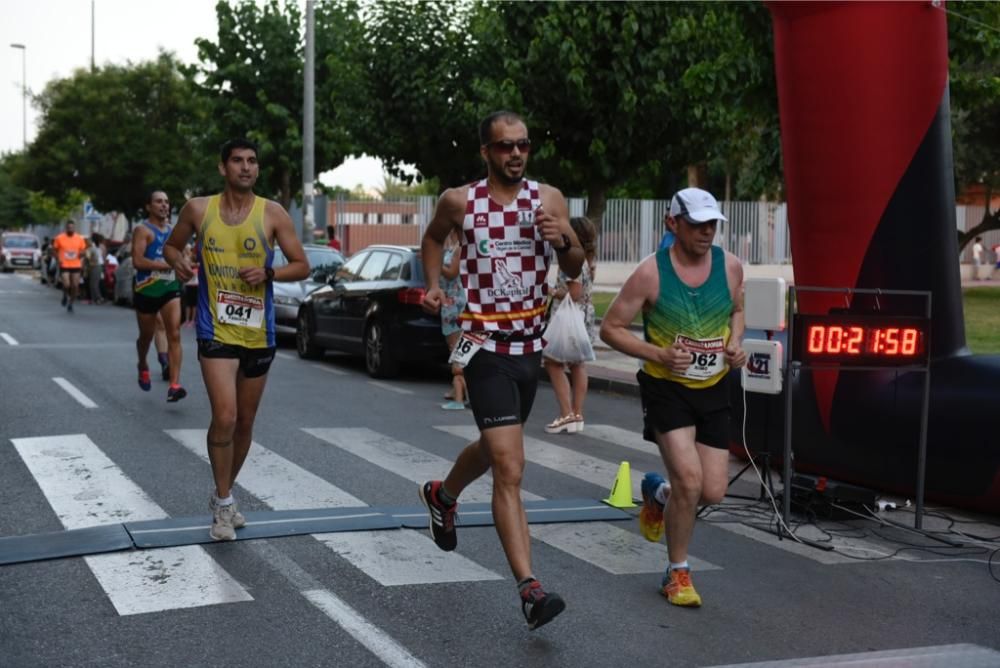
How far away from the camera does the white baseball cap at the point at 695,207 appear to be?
17.8ft

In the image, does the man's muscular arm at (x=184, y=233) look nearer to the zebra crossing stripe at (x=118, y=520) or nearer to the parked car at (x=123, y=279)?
the zebra crossing stripe at (x=118, y=520)

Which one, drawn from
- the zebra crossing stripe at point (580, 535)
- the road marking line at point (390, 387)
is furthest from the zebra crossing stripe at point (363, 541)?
the road marking line at point (390, 387)

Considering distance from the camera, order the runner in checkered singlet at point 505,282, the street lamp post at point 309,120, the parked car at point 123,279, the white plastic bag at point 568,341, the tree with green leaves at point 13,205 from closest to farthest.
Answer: the runner in checkered singlet at point 505,282, the white plastic bag at point 568,341, the street lamp post at point 309,120, the parked car at point 123,279, the tree with green leaves at point 13,205

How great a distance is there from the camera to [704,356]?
5.54 m

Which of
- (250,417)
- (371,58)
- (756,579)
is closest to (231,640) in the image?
(250,417)

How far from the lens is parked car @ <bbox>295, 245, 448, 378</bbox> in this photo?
1413 centimetres

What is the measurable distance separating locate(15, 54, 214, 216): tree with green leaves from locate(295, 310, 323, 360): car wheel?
29710 millimetres

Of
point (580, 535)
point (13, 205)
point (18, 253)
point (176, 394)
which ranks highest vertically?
point (13, 205)

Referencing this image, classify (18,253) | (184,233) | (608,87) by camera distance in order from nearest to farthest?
(184,233), (608,87), (18,253)

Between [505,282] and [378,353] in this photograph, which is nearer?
[505,282]

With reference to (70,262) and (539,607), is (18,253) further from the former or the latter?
(539,607)

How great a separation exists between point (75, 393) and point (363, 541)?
6.82m

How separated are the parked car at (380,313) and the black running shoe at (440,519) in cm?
770

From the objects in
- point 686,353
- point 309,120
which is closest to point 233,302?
point 686,353
